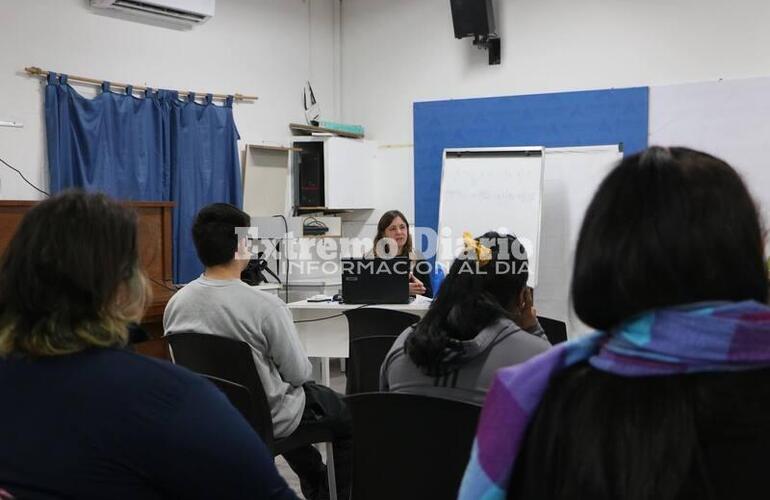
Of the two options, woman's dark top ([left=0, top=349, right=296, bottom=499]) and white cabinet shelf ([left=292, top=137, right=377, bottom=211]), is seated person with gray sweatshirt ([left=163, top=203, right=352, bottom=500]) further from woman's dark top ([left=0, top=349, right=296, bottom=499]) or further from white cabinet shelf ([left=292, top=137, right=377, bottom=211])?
white cabinet shelf ([left=292, top=137, right=377, bottom=211])

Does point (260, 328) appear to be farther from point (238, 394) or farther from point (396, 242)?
point (396, 242)

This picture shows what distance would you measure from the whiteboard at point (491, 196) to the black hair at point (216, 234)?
9.22 feet

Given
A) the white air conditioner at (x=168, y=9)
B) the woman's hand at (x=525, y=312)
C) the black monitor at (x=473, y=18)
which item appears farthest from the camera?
the black monitor at (x=473, y=18)

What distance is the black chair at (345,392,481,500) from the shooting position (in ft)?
5.09

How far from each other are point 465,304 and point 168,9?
4247 mm

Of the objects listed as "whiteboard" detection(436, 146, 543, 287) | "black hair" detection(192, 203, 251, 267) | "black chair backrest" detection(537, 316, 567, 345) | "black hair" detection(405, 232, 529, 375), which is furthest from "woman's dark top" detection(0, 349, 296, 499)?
"whiteboard" detection(436, 146, 543, 287)

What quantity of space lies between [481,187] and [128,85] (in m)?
2.67

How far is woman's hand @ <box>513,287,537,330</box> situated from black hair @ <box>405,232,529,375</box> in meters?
0.04

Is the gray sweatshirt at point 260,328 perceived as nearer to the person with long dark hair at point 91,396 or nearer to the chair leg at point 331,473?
the chair leg at point 331,473

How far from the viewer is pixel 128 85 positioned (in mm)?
5039

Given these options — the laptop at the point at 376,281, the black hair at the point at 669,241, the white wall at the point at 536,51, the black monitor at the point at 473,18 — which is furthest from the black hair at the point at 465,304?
the black monitor at the point at 473,18

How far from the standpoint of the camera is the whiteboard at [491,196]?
5.24 m

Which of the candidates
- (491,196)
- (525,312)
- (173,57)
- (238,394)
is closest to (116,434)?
(238,394)

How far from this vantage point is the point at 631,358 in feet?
2.71
